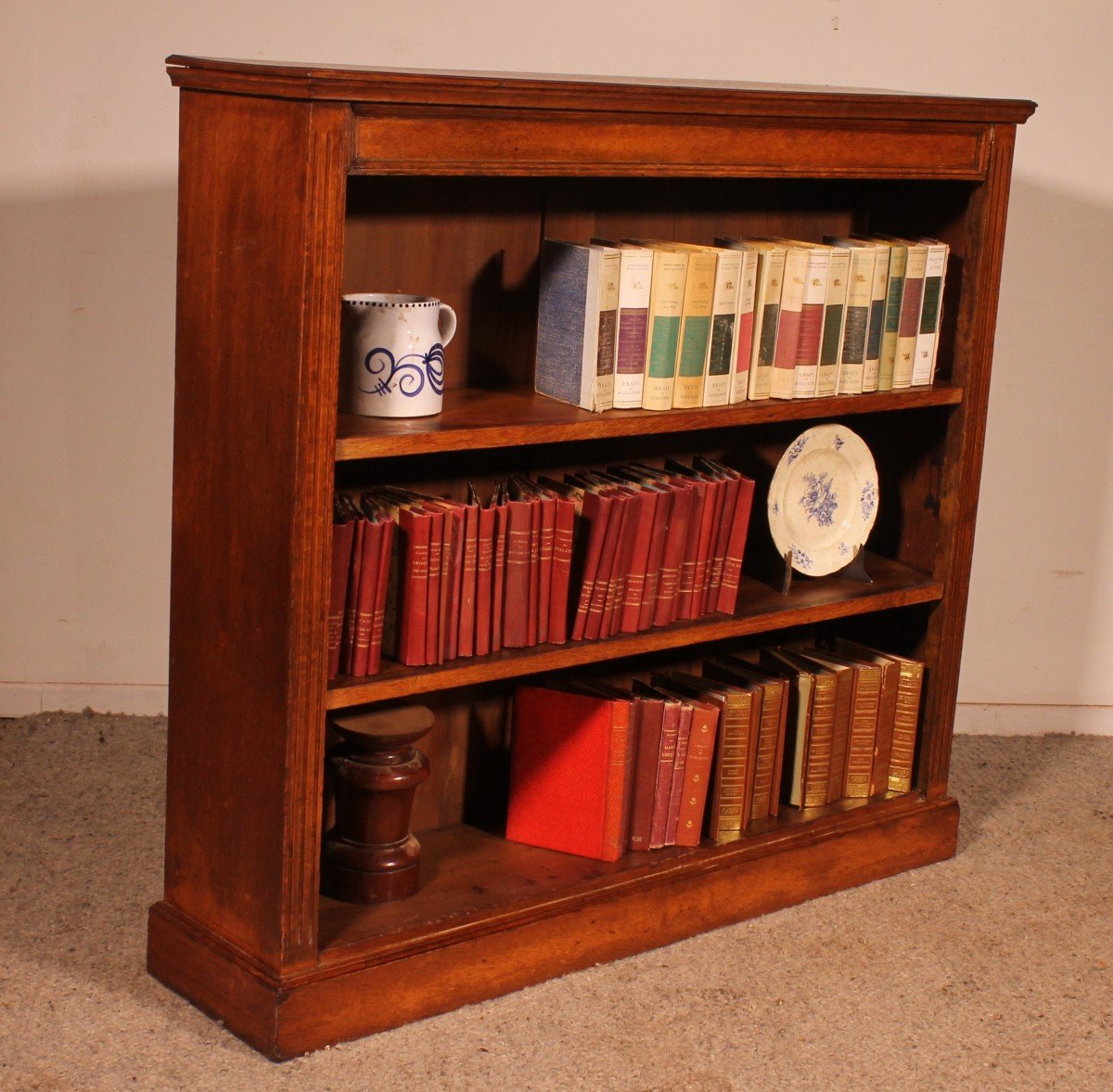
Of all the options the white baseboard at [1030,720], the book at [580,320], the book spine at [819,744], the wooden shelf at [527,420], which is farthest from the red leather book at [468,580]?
the white baseboard at [1030,720]

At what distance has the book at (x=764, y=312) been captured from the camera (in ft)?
8.18

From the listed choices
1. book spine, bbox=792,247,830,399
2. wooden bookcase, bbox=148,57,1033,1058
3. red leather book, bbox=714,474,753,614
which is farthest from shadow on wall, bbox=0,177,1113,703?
red leather book, bbox=714,474,753,614

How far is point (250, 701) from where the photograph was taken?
6.98 ft

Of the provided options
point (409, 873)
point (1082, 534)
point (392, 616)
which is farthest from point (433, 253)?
point (1082, 534)

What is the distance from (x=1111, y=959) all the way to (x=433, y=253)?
5.27 feet

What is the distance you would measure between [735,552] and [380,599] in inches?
26.8

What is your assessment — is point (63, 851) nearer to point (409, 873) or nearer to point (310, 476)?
point (409, 873)

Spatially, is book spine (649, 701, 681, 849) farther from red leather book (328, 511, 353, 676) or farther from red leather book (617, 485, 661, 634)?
red leather book (328, 511, 353, 676)

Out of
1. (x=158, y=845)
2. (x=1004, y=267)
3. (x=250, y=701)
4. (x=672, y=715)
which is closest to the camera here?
(x=250, y=701)

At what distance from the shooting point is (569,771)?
2.58 m

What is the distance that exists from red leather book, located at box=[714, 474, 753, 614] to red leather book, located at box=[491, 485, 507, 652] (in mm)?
440

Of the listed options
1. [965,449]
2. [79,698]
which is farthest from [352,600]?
[79,698]

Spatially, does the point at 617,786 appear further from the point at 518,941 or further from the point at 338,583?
the point at 338,583

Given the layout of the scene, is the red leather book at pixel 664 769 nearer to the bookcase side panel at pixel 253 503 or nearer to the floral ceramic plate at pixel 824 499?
the floral ceramic plate at pixel 824 499
